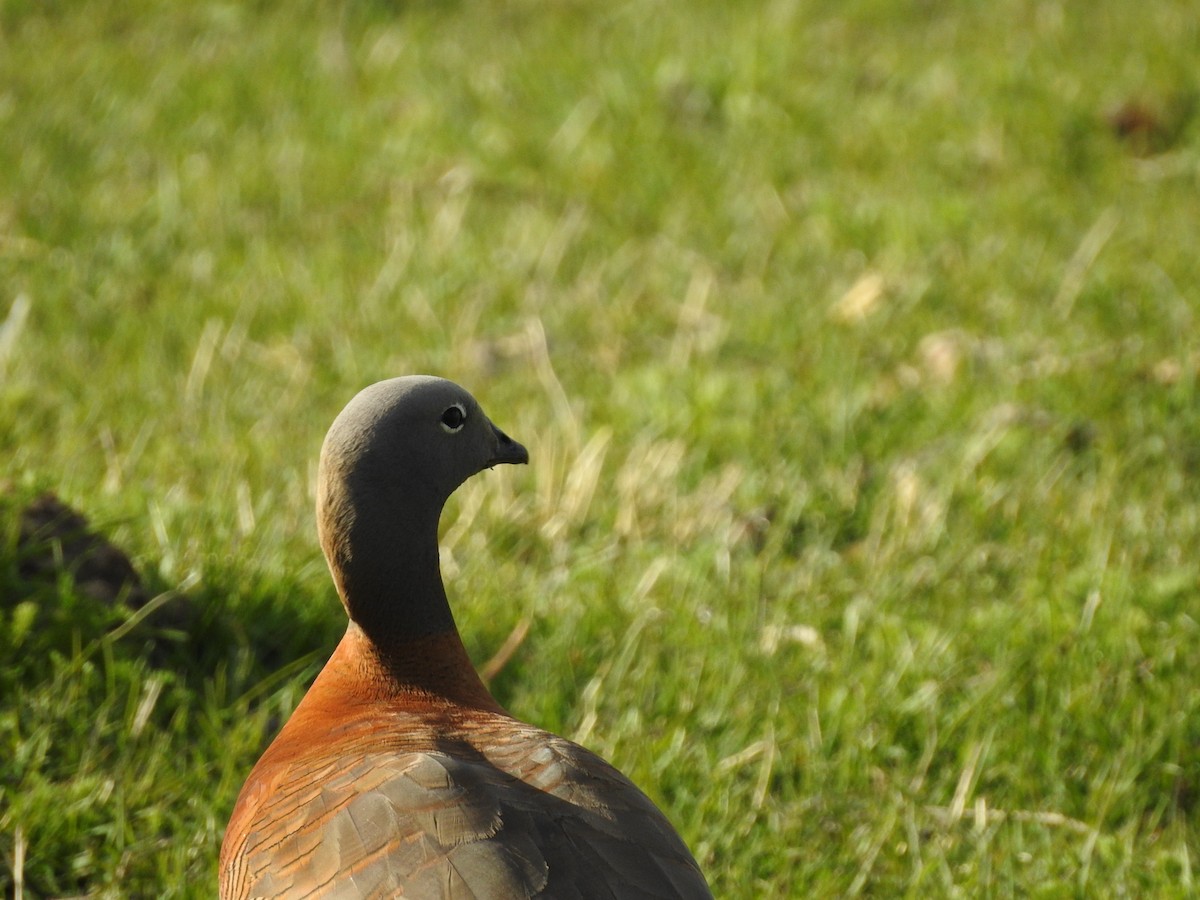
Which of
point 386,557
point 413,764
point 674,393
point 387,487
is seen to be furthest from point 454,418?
point 674,393

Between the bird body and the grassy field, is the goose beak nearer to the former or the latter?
the bird body

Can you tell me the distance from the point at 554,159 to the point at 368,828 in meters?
5.36

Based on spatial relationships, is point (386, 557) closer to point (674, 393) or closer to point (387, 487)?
point (387, 487)

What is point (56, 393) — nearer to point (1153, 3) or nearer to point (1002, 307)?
point (1002, 307)

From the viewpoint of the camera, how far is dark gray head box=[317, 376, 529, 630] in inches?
119

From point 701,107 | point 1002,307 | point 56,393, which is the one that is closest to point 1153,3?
point 701,107

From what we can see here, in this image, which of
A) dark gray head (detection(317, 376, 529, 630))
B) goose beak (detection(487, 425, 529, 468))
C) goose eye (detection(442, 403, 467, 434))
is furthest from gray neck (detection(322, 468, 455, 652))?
goose beak (detection(487, 425, 529, 468))

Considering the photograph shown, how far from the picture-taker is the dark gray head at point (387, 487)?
303cm

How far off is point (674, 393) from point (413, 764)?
3.22 metres

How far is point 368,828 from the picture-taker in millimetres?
2568

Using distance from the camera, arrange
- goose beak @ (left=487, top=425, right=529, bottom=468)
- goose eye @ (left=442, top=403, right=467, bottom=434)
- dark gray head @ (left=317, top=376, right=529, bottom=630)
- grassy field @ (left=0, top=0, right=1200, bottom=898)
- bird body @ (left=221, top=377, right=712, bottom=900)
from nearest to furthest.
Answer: bird body @ (left=221, top=377, right=712, bottom=900), dark gray head @ (left=317, top=376, right=529, bottom=630), goose eye @ (left=442, top=403, right=467, bottom=434), goose beak @ (left=487, top=425, right=529, bottom=468), grassy field @ (left=0, top=0, right=1200, bottom=898)

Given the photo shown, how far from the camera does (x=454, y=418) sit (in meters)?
3.22

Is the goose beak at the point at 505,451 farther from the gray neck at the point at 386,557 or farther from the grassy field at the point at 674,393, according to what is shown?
the grassy field at the point at 674,393

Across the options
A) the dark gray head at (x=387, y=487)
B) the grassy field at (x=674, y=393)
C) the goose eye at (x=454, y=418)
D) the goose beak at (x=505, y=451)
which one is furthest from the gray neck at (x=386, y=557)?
the grassy field at (x=674, y=393)
